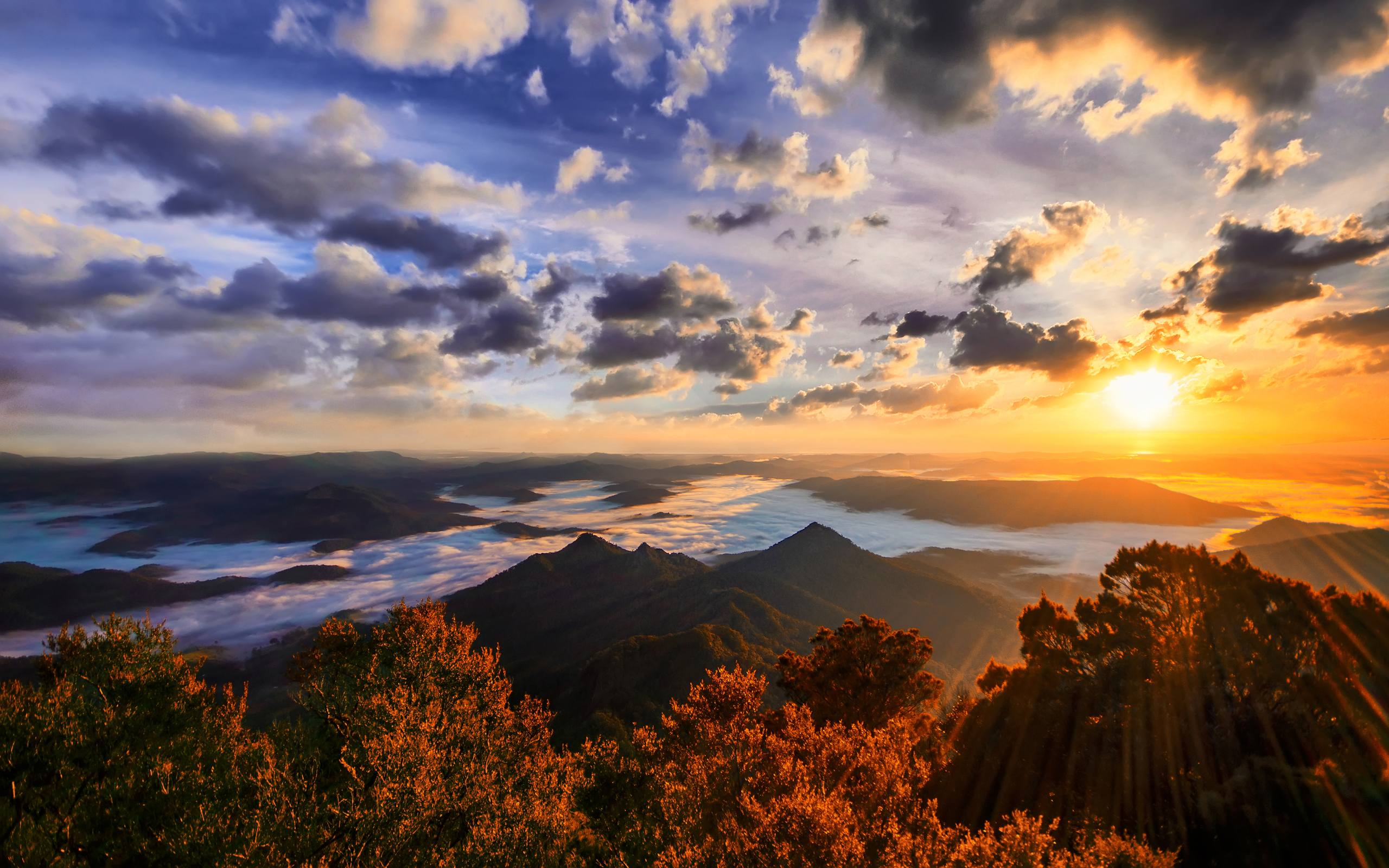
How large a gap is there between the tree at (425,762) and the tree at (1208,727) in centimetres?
1989

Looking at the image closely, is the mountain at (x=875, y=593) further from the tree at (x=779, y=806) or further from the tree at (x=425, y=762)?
Answer: the tree at (x=425, y=762)

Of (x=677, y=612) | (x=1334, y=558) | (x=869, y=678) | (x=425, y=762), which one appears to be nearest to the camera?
(x=425, y=762)

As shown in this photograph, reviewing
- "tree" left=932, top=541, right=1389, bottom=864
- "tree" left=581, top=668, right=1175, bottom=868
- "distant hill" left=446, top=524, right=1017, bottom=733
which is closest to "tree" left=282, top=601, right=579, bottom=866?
"tree" left=581, top=668, right=1175, bottom=868

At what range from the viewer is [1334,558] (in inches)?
7042

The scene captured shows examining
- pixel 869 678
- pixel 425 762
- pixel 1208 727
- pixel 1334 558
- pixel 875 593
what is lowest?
pixel 1334 558

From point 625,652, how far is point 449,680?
61.3 m

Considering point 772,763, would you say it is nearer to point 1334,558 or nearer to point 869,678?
point 869,678

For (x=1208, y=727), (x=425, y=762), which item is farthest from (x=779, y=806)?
(x=1208, y=727)

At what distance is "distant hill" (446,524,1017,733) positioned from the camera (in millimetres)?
85938

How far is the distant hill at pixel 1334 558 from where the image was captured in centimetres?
16388

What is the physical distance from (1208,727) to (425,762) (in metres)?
32.1

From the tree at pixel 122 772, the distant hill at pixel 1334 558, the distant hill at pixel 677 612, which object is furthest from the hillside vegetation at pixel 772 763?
the distant hill at pixel 1334 558

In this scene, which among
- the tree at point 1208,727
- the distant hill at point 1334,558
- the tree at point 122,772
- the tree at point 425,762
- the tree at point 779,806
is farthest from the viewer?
the distant hill at point 1334,558

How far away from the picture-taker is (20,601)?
194m
